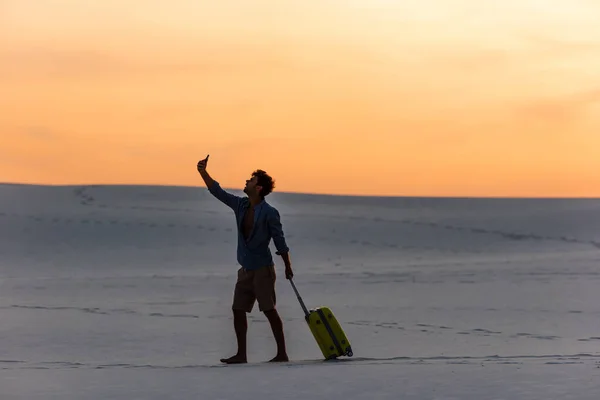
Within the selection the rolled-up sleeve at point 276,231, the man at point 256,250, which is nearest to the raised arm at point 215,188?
the man at point 256,250

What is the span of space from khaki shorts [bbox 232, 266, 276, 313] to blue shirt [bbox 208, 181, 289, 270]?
0.06 metres

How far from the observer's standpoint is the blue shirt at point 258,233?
328 inches

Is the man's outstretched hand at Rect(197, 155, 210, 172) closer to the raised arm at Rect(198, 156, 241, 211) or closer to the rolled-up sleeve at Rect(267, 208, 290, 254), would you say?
the raised arm at Rect(198, 156, 241, 211)

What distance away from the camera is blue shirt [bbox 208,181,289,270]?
27.3ft

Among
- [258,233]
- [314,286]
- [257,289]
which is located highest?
[258,233]

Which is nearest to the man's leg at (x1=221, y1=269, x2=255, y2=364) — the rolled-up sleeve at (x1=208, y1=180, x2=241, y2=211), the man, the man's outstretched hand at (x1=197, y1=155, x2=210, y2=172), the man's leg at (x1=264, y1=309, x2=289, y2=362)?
the man

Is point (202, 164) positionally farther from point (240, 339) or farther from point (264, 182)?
point (240, 339)

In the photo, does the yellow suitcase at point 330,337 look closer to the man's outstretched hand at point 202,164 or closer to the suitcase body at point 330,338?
the suitcase body at point 330,338

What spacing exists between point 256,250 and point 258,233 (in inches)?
6.0

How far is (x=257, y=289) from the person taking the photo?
8.41 metres

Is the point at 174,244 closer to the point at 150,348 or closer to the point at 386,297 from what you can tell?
the point at 386,297

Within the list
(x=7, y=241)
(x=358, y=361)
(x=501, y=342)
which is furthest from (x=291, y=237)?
(x=358, y=361)

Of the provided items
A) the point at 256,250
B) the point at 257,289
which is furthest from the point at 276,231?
the point at 257,289

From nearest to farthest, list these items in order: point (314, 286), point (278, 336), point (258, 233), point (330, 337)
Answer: point (330, 337), point (258, 233), point (278, 336), point (314, 286)
